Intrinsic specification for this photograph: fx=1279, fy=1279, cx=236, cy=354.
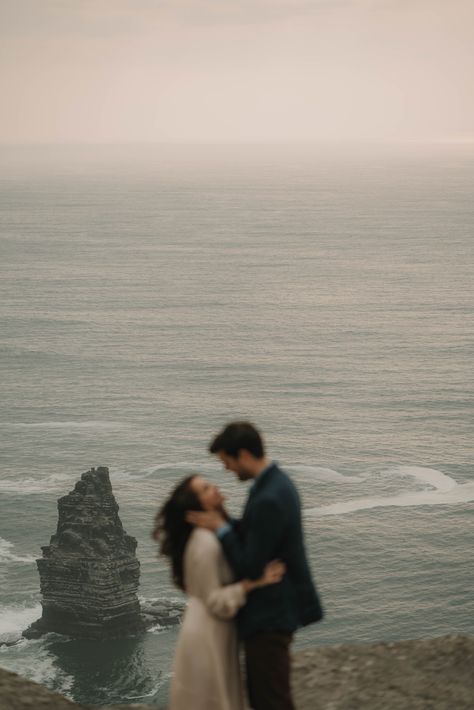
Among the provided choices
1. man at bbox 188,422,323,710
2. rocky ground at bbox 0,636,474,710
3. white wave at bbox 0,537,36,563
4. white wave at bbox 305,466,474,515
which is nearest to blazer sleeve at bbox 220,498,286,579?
man at bbox 188,422,323,710

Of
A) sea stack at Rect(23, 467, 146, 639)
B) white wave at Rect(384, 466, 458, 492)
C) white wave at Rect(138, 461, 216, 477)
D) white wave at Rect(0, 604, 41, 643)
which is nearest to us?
white wave at Rect(0, 604, 41, 643)

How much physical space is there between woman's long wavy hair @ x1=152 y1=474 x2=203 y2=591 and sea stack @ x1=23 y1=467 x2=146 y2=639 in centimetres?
5291

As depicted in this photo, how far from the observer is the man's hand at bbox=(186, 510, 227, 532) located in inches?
376

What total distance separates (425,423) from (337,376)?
61.9 feet

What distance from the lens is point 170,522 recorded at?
31.7 ft

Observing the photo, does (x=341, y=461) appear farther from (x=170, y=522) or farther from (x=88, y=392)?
(x=170, y=522)

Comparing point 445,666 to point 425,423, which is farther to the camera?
point 425,423

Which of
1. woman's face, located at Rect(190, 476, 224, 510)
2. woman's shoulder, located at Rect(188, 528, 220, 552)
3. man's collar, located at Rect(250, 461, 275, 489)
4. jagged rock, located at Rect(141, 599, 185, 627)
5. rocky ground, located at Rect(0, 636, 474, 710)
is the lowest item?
jagged rock, located at Rect(141, 599, 185, 627)

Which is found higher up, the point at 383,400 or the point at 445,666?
the point at 445,666

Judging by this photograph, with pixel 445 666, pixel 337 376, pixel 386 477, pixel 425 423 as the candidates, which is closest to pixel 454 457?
pixel 386 477

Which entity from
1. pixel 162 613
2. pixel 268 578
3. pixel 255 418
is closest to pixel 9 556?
pixel 162 613

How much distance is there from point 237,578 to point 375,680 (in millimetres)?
3803

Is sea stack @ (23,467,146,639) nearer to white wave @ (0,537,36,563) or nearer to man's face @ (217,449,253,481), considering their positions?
white wave @ (0,537,36,563)

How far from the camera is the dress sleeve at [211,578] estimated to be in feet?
31.2
